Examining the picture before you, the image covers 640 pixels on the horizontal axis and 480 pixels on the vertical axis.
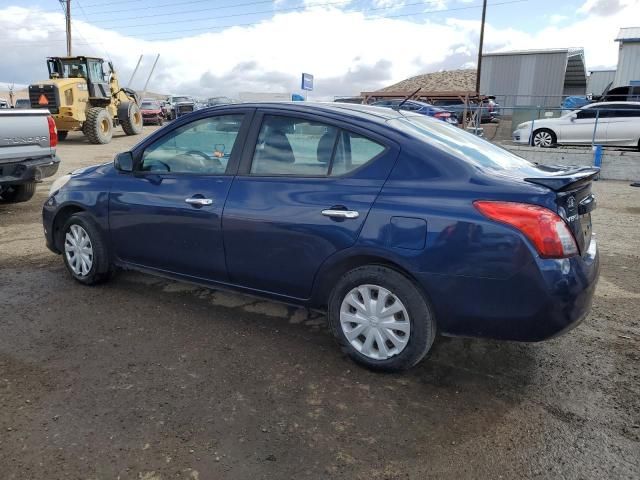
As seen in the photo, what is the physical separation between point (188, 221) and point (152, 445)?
1.69 m

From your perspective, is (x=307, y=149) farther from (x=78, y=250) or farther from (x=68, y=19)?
(x=68, y=19)

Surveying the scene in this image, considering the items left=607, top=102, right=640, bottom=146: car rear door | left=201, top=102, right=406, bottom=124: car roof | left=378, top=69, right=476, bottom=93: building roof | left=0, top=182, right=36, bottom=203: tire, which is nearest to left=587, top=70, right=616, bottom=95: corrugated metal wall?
left=378, top=69, right=476, bottom=93: building roof

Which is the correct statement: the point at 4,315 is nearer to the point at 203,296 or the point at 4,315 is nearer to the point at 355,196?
the point at 203,296

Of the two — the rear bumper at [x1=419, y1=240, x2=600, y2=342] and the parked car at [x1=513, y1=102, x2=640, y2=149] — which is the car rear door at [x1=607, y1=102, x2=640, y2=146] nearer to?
the parked car at [x1=513, y1=102, x2=640, y2=149]

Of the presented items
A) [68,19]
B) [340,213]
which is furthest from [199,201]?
[68,19]

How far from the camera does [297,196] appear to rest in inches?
128

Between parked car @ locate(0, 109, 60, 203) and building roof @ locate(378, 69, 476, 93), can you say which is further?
building roof @ locate(378, 69, 476, 93)

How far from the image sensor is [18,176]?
6.71 m

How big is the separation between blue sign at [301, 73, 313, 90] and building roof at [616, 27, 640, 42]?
764 inches

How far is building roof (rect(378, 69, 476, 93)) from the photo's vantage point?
58.1 metres

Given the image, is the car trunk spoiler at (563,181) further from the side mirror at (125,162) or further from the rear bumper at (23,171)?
the rear bumper at (23,171)

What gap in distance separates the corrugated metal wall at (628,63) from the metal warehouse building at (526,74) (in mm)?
4130

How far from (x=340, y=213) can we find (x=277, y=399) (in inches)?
44.5

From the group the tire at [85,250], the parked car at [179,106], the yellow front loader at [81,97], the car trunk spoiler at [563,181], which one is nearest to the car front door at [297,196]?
the car trunk spoiler at [563,181]
